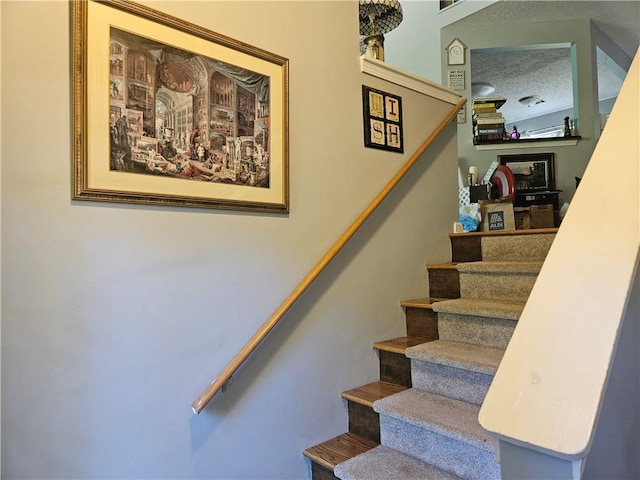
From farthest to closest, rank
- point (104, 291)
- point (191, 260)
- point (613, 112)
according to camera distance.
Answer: point (191, 260)
point (104, 291)
point (613, 112)

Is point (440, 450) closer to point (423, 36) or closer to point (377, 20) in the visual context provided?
point (377, 20)

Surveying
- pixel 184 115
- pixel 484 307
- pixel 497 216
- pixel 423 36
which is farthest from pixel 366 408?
pixel 423 36

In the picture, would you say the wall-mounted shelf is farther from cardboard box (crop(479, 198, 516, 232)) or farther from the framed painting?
the framed painting

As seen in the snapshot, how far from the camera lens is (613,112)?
88 centimetres

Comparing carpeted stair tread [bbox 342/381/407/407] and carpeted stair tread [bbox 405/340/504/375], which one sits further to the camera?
carpeted stair tread [bbox 342/381/407/407]

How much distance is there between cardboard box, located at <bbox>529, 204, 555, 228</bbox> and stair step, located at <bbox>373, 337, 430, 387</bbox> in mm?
1786

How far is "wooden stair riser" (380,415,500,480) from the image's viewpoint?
1.28 metres

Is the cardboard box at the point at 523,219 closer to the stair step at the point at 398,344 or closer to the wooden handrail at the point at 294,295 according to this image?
the wooden handrail at the point at 294,295

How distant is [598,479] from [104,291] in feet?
4.02

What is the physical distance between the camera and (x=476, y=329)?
1.79 metres

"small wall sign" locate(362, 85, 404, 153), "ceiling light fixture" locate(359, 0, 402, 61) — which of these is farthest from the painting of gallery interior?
"ceiling light fixture" locate(359, 0, 402, 61)

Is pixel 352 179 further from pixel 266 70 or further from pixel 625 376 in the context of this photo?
pixel 625 376

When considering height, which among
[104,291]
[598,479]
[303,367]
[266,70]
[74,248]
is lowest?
[303,367]

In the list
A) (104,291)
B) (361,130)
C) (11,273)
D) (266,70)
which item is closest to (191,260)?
(104,291)
